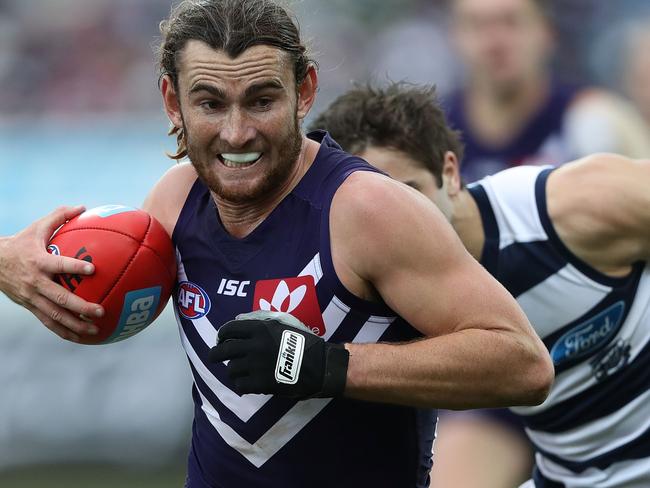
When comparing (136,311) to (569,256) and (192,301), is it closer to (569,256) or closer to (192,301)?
(192,301)

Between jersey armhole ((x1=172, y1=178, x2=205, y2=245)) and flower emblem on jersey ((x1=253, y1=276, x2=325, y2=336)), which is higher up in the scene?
jersey armhole ((x1=172, y1=178, x2=205, y2=245))

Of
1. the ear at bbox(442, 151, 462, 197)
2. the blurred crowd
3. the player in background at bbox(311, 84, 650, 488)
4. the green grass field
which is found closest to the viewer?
the player in background at bbox(311, 84, 650, 488)

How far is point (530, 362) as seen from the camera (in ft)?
9.53

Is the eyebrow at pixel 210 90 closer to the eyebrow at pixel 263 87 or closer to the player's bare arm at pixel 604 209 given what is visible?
the eyebrow at pixel 263 87

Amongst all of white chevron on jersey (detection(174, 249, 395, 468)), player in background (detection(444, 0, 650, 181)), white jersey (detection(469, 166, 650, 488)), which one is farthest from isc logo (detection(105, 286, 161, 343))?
player in background (detection(444, 0, 650, 181))

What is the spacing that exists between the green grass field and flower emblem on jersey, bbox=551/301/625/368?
3790 mm

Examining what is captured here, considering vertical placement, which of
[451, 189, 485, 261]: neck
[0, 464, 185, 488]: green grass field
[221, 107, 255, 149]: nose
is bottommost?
[0, 464, 185, 488]: green grass field

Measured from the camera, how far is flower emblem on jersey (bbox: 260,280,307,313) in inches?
123

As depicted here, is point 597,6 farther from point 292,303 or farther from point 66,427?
point 292,303

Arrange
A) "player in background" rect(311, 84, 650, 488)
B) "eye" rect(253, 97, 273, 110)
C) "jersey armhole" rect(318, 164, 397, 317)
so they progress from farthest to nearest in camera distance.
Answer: "player in background" rect(311, 84, 650, 488) → "eye" rect(253, 97, 273, 110) → "jersey armhole" rect(318, 164, 397, 317)

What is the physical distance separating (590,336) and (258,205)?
4.94 feet

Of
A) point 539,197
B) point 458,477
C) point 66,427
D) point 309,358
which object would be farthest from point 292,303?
point 66,427

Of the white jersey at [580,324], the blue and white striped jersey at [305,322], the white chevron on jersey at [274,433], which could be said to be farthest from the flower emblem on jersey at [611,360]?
the white chevron on jersey at [274,433]

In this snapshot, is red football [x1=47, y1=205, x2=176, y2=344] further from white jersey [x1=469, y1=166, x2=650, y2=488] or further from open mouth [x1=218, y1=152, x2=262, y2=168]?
white jersey [x1=469, y1=166, x2=650, y2=488]
